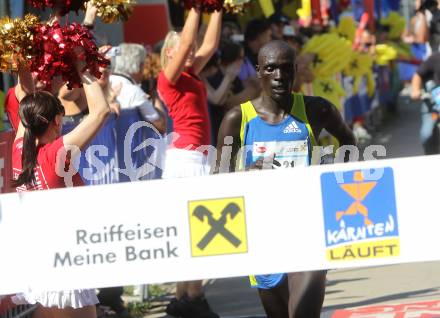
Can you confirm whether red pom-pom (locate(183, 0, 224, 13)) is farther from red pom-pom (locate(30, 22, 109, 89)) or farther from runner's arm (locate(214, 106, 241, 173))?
red pom-pom (locate(30, 22, 109, 89))

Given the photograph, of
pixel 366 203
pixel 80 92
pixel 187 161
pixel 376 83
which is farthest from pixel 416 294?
pixel 376 83

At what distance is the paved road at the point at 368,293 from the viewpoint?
29.3ft

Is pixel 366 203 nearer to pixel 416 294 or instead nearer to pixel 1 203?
pixel 1 203

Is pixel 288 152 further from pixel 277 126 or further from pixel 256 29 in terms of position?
pixel 256 29

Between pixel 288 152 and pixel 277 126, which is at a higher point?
pixel 277 126

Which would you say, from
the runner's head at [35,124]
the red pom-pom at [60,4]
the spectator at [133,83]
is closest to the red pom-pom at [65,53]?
the runner's head at [35,124]

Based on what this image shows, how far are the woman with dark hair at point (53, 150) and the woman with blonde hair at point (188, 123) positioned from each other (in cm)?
264

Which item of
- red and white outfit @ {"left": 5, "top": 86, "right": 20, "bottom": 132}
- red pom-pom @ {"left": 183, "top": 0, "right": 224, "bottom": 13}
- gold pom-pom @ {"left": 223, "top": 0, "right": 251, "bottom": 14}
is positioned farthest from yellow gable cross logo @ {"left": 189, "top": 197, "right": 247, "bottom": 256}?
gold pom-pom @ {"left": 223, "top": 0, "right": 251, "bottom": 14}

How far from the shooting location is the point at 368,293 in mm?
9578

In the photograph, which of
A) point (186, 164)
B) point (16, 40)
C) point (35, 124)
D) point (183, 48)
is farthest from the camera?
point (186, 164)

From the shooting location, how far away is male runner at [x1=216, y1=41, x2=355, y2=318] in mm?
6656

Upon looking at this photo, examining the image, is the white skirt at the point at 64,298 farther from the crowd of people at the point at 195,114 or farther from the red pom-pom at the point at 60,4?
the red pom-pom at the point at 60,4

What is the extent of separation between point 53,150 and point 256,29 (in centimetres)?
670

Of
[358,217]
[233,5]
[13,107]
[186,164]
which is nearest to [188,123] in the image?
[186,164]
